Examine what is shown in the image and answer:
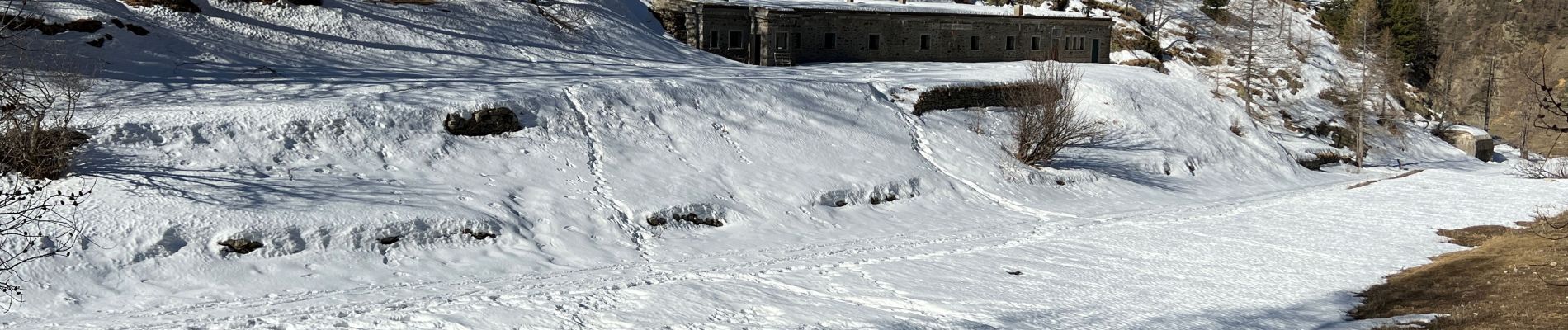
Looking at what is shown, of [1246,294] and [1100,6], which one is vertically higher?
[1100,6]

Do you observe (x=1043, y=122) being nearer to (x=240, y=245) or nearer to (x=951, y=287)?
(x=951, y=287)

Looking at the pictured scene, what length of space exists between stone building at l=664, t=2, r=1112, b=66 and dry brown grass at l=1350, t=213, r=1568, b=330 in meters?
28.7

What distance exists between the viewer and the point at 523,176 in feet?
77.4

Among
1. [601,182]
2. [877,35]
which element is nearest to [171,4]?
[601,182]

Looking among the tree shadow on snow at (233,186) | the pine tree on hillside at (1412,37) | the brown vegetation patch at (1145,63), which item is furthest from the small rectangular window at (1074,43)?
the tree shadow on snow at (233,186)

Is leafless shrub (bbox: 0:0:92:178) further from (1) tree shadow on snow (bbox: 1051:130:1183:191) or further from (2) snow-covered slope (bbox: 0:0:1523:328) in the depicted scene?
(1) tree shadow on snow (bbox: 1051:130:1183:191)

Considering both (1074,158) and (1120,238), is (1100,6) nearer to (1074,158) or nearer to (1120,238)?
(1074,158)

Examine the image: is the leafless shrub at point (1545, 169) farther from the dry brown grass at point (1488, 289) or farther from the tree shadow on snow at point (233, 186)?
the tree shadow on snow at point (233, 186)

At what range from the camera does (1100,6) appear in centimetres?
6388

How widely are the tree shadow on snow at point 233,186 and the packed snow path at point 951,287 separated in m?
3.77

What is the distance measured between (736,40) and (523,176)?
24003 mm

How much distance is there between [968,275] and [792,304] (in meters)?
4.35

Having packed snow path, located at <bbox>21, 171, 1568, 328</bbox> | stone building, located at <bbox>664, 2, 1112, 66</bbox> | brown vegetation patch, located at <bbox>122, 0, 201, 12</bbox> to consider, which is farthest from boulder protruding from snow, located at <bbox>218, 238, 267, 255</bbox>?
stone building, located at <bbox>664, 2, 1112, 66</bbox>

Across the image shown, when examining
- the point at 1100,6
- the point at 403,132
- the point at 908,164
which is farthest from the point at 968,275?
the point at 1100,6
